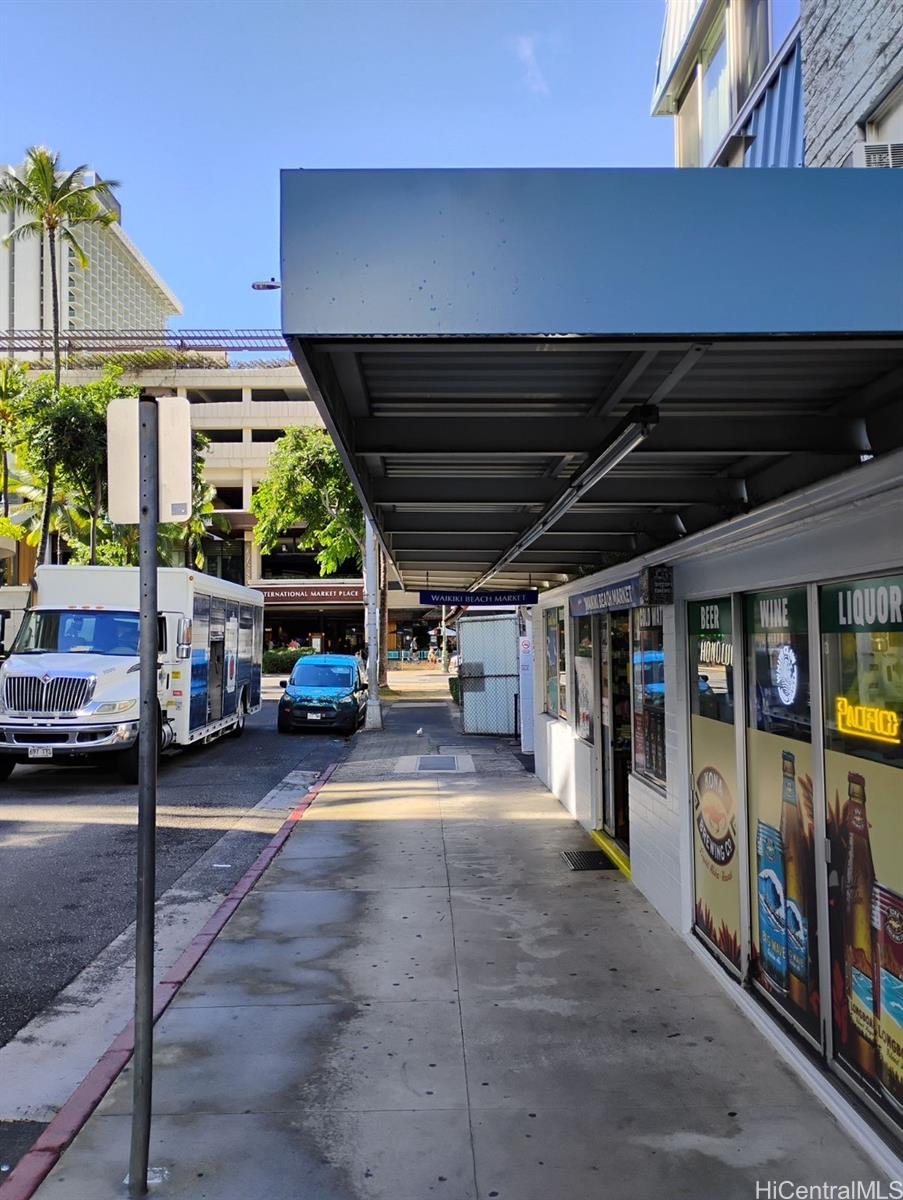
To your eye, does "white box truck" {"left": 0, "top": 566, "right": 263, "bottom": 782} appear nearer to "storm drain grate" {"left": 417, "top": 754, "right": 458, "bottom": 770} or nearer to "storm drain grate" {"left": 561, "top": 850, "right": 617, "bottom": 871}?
"storm drain grate" {"left": 417, "top": 754, "right": 458, "bottom": 770}

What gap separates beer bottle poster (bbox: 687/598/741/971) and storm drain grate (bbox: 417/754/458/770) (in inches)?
379

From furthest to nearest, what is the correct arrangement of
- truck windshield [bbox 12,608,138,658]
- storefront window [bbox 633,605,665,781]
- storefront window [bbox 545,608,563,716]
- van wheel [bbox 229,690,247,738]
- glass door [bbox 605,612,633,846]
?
1. van wheel [bbox 229,690,247,738]
2. truck windshield [bbox 12,608,138,658]
3. storefront window [bbox 545,608,563,716]
4. glass door [bbox 605,612,633,846]
5. storefront window [bbox 633,605,665,781]

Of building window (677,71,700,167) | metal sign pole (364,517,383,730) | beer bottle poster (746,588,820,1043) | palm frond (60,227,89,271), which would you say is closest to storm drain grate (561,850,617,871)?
beer bottle poster (746,588,820,1043)

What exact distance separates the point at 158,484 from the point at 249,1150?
2735 mm

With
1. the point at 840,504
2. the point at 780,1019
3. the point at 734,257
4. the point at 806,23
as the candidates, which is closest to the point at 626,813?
the point at 780,1019

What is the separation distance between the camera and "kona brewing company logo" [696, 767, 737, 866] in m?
5.59

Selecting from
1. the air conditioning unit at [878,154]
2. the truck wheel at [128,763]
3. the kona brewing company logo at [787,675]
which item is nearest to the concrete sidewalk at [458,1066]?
the kona brewing company logo at [787,675]

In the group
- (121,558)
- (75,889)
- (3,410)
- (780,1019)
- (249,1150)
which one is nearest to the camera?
(249,1150)

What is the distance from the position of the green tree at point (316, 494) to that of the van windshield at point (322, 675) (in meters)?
8.40

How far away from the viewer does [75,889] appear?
8344mm

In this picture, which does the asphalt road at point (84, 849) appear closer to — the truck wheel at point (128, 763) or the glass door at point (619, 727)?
the truck wheel at point (128, 763)

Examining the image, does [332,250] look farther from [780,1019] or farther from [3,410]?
[3,410]

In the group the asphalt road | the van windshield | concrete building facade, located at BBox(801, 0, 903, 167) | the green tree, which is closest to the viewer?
the asphalt road

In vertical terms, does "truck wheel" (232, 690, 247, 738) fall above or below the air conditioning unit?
below
